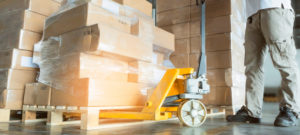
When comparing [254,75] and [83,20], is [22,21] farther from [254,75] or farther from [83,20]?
[254,75]

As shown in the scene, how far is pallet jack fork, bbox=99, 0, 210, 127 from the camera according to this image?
6.44ft

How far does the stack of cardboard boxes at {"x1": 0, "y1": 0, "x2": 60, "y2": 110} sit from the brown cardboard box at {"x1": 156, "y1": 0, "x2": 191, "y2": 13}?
5.44 ft

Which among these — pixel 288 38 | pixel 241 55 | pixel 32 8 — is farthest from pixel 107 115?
pixel 241 55

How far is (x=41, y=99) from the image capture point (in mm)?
2402

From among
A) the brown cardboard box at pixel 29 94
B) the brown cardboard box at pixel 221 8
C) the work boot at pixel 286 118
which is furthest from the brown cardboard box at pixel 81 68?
the brown cardboard box at pixel 221 8

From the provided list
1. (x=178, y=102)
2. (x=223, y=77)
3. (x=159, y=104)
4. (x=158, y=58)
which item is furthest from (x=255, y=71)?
(x=159, y=104)

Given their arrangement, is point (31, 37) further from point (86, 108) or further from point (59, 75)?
point (86, 108)

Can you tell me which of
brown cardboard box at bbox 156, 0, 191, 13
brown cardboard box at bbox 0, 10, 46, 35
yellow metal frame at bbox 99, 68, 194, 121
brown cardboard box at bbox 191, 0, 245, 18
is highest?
brown cardboard box at bbox 156, 0, 191, 13

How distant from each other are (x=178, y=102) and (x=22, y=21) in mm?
1900

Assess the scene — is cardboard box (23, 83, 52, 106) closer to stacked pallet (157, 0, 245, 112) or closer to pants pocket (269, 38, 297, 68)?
stacked pallet (157, 0, 245, 112)

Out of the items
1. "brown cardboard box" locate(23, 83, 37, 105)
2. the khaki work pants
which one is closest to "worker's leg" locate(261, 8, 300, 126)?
the khaki work pants

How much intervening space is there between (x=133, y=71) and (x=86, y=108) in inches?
25.6

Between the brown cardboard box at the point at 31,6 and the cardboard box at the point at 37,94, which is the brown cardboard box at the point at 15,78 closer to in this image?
the cardboard box at the point at 37,94

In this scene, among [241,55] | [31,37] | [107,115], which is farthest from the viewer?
[241,55]
